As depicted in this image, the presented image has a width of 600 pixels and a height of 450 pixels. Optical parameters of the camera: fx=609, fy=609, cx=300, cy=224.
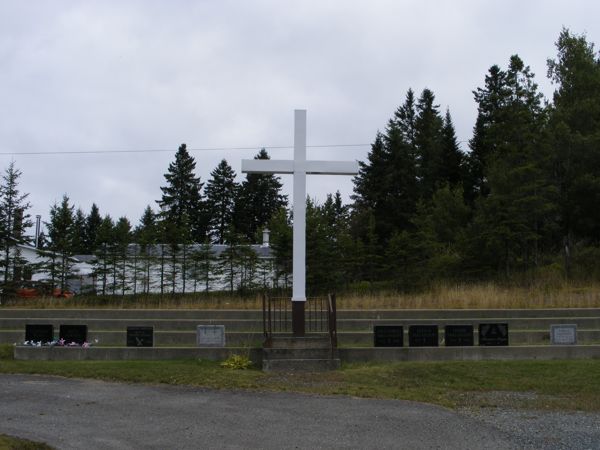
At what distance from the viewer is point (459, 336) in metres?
12.8

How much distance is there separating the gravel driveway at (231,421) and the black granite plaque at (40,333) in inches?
125

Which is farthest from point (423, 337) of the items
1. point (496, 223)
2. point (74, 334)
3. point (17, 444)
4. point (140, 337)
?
point (496, 223)

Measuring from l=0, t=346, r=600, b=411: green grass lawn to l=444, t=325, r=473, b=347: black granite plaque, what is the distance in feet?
2.80

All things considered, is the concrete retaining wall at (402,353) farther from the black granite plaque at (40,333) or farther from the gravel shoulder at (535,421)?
the gravel shoulder at (535,421)

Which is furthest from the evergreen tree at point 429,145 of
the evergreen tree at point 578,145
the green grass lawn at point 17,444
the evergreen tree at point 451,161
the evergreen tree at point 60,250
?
the green grass lawn at point 17,444

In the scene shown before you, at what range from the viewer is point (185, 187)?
6712 centimetres

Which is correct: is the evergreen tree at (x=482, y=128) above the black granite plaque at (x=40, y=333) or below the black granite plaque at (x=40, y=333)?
above

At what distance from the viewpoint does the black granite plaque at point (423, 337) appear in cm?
1284

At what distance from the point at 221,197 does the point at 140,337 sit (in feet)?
185

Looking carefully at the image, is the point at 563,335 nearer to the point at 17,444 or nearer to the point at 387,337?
the point at 387,337

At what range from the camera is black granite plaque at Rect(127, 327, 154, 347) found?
505 inches

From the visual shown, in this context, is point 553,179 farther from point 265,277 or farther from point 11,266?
point 11,266

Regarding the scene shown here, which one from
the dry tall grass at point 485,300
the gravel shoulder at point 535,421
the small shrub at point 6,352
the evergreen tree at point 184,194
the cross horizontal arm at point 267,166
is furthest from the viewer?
the evergreen tree at point 184,194

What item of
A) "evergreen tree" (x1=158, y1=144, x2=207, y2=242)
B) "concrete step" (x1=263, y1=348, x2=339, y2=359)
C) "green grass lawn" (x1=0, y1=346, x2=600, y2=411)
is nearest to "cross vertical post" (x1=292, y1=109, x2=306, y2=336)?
"concrete step" (x1=263, y1=348, x2=339, y2=359)
